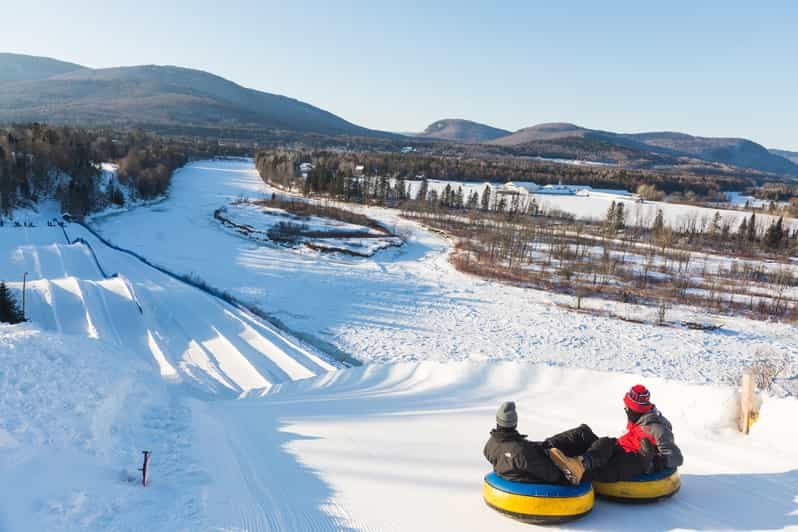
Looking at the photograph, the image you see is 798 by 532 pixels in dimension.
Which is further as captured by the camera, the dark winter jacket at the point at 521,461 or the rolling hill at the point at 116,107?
the rolling hill at the point at 116,107

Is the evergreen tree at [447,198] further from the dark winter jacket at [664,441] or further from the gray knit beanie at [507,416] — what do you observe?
the gray knit beanie at [507,416]

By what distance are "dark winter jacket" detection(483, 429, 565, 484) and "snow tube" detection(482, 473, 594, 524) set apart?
0.06 meters

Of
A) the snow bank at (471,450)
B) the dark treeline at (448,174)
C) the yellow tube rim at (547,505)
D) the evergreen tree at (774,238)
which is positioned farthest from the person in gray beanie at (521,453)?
the dark treeline at (448,174)

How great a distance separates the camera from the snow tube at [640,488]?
14.4 feet

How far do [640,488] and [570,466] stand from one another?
2.19 feet

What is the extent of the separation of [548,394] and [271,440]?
14.0 feet

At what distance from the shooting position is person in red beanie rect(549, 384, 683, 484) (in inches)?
168

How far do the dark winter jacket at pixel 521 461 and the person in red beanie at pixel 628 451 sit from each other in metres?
0.10

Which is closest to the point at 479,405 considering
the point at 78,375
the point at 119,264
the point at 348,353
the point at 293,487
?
the point at 293,487

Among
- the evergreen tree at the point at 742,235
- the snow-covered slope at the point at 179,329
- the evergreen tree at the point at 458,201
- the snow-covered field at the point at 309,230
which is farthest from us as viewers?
the evergreen tree at the point at 458,201

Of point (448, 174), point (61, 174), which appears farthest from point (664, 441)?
point (448, 174)

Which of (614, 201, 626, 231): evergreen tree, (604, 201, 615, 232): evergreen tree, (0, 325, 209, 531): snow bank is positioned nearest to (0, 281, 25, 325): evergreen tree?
(0, 325, 209, 531): snow bank

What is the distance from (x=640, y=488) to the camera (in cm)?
439

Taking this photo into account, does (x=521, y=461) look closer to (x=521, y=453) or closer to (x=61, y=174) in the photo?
(x=521, y=453)
